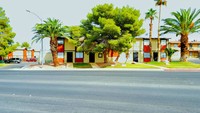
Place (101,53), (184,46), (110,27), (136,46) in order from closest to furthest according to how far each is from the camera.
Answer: (110,27) < (184,46) < (101,53) < (136,46)

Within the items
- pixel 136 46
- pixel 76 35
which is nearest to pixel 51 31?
pixel 76 35

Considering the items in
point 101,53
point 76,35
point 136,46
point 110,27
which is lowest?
point 101,53

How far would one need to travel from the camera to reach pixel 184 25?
1640 inches

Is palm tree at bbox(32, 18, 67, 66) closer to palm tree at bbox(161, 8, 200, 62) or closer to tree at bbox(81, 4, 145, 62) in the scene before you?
tree at bbox(81, 4, 145, 62)

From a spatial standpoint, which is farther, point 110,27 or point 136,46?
point 136,46

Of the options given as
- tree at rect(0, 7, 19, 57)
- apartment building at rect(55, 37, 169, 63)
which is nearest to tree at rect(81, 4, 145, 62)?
apartment building at rect(55, 37, 169, 63)

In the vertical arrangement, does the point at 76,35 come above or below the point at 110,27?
below

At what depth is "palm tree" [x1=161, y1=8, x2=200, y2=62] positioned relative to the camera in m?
41.5

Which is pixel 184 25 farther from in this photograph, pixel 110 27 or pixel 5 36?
pixel 5 36

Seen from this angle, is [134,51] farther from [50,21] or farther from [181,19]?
[50,21]

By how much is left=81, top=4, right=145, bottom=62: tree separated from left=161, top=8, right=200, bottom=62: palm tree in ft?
17.7

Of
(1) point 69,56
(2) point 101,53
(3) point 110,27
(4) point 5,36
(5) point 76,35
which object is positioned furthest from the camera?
(4) point 5,36

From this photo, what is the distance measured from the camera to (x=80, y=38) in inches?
1730

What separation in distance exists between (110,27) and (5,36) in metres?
29.5
